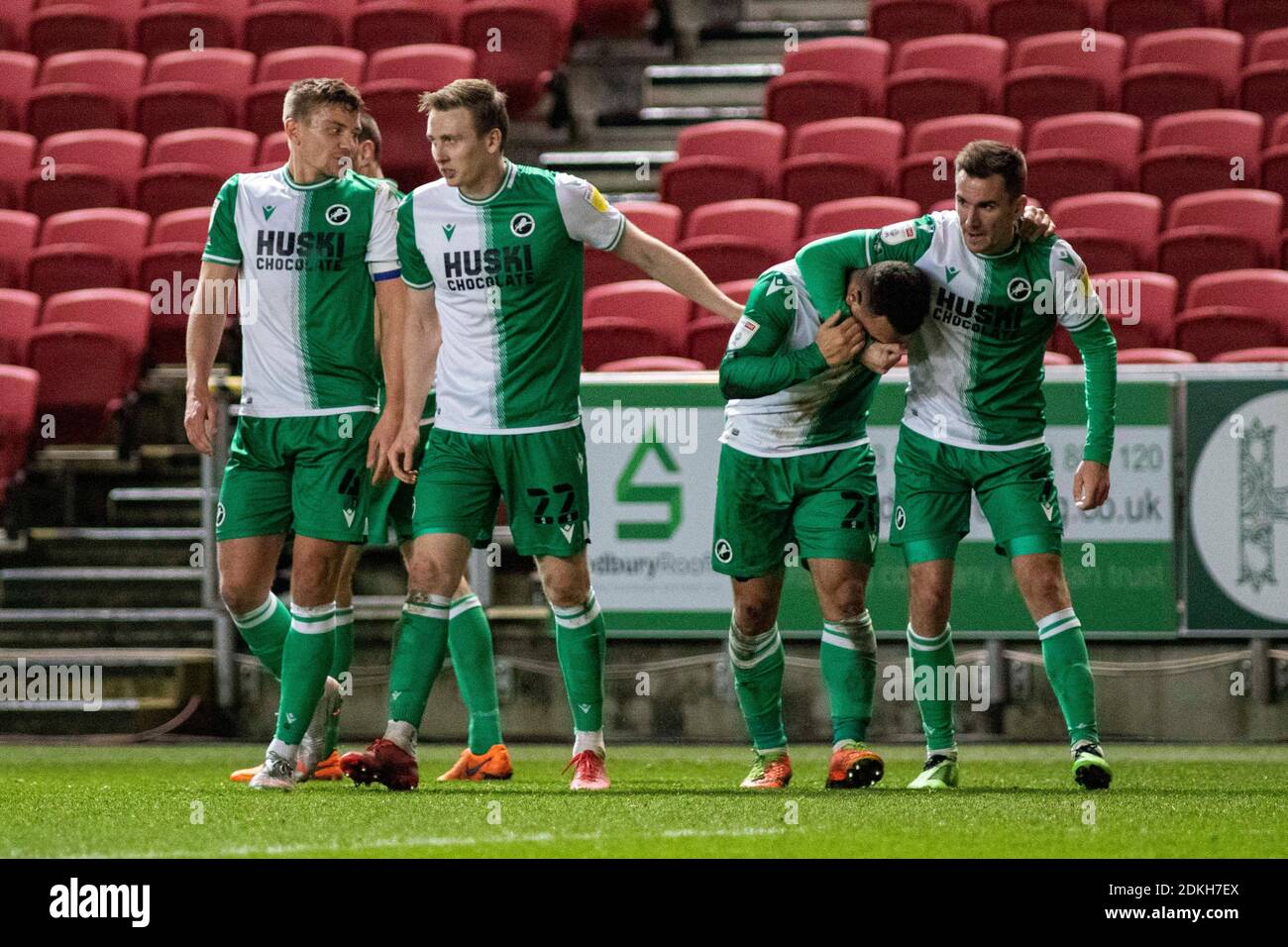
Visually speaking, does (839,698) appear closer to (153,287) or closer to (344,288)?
(344,288)

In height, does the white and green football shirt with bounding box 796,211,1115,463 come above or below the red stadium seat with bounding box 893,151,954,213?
below

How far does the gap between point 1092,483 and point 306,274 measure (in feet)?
8.08

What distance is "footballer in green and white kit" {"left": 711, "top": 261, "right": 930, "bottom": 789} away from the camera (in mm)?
6023

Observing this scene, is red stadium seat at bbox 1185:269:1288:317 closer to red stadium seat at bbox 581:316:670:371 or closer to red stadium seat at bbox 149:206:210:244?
red stadium seat at bbox 581:316:670:371

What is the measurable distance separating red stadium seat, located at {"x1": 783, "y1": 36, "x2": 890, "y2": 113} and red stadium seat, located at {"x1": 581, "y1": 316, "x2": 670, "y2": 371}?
312 centimetres

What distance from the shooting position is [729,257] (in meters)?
10.0

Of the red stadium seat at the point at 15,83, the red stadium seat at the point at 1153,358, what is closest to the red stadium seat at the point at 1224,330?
the red stadium seat at the point at 1153,358

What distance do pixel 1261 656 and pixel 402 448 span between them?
4093mm

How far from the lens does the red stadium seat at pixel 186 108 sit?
1257 centimetres

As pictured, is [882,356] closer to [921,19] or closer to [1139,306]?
[1139,306]

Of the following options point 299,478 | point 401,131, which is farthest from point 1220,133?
point 299,478

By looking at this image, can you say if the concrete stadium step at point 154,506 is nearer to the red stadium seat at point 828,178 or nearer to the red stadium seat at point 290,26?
the red stadium seat at point 828,178

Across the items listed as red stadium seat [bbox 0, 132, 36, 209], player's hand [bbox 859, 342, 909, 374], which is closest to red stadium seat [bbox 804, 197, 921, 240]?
player's hand [bbox 859, 342, 909, 374]
